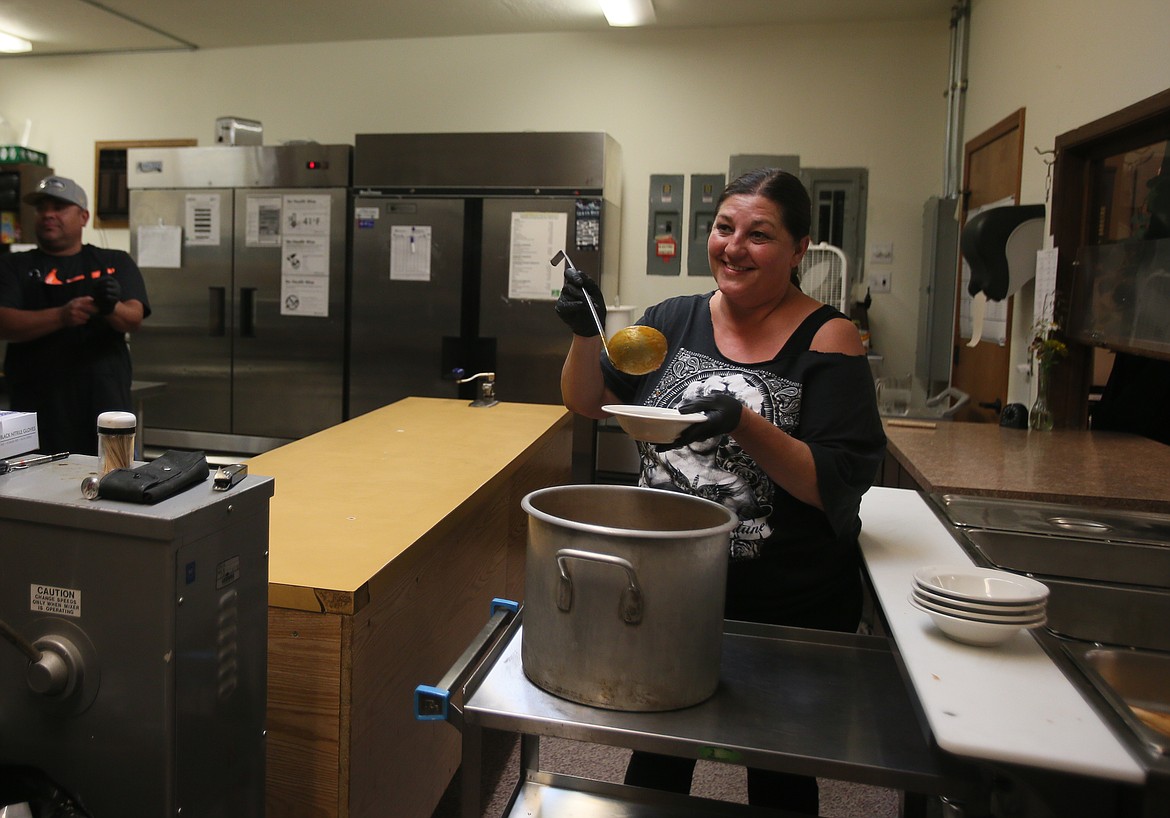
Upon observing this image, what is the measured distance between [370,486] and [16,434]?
88 cm

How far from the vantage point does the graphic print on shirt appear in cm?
136

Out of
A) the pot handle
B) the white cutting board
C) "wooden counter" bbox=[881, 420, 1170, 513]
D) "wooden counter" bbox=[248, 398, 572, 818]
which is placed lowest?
"wooden counter" bbox=[248, 398, 572, 818]

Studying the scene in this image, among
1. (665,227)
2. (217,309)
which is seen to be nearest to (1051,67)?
(665,227)

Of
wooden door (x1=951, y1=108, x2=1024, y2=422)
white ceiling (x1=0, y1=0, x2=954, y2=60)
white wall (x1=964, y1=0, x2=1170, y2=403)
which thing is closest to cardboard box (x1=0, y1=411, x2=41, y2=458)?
white wall (x1=964, y1=0, x2=1170, y2=403)

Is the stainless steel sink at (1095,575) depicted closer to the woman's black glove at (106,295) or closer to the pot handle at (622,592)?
the pot handle at (622,592)

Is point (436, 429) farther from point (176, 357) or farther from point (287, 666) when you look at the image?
point (176, 357)

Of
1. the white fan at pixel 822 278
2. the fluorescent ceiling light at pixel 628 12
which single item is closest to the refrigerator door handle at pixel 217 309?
the fluorescent ceiling light at pixel 628 12

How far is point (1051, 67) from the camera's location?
306 cm

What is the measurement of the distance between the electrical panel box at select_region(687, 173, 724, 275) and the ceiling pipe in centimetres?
124

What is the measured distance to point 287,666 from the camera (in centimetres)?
137

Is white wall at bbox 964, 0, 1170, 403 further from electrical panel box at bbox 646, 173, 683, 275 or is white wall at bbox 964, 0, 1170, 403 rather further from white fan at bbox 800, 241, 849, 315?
electrical panel box at bbox 646, 173, 683, 275

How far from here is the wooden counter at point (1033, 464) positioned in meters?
1.96

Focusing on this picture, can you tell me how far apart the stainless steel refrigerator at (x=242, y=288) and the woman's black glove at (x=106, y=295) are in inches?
72.4

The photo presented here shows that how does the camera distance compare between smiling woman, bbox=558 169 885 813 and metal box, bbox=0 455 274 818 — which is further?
smiling woman, bbox=558 169 885 813
